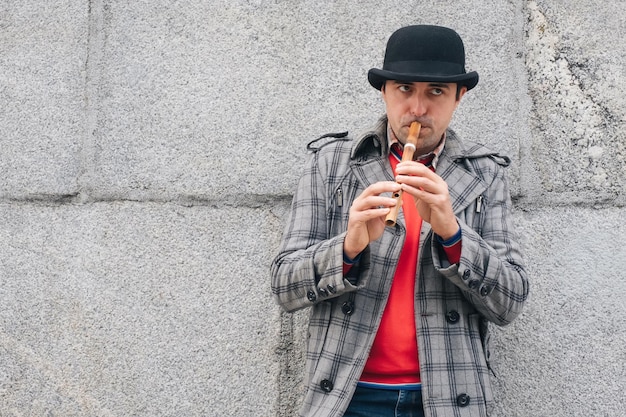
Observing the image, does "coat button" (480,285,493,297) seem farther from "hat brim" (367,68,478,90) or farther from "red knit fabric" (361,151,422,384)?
"hat brim" (367,68,478,90)

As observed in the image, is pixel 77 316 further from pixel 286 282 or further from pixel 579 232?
pixel 579 232

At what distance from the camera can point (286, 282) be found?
2064 mm

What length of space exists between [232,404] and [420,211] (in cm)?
101

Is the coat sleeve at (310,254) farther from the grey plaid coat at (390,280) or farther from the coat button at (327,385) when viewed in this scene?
the coat button at (327,385)

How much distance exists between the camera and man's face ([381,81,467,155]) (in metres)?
2.06

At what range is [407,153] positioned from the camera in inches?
77.7

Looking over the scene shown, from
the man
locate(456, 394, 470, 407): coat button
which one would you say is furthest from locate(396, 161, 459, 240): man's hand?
locate(456, 394, 470, 407): coat button

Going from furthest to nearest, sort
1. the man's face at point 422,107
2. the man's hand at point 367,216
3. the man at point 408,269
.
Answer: the man's face at point 422,107 < the man at point 408,269 < the man's hand at point 367,216

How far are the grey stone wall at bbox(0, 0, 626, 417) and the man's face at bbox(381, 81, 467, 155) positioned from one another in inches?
23.2

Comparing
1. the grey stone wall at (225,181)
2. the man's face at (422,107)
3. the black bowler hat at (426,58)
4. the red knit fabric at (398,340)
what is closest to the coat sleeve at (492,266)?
the red knit fabric at (398,340)

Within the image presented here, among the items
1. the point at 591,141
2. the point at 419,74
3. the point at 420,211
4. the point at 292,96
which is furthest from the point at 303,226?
A: the point at 591,141

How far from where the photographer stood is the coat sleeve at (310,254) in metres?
1.97

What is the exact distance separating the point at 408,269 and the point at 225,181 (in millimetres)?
826

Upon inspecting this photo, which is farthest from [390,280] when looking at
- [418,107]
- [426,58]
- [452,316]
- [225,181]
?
[225,181]
